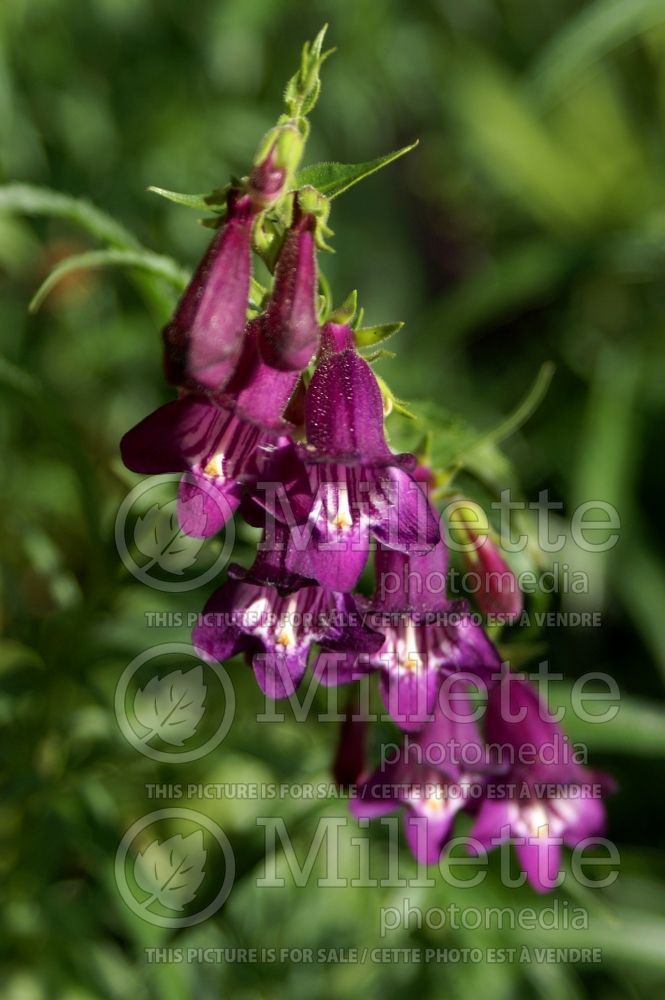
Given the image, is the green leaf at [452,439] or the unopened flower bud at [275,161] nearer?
the unopened flower bud at [275,161]

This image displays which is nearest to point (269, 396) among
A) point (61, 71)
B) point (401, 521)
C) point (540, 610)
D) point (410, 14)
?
point (401, 521)

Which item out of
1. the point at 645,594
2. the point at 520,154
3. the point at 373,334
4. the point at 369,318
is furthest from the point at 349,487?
the point at 520,154

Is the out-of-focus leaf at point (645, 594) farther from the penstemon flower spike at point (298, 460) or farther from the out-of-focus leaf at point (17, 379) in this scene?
the out-of-focus leaf at point (17, 379)

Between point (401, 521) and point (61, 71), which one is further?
point (61, 71)

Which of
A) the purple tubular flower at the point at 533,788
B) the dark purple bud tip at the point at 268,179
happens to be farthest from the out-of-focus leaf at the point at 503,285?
the dark purple bud tip at the point at 268,179

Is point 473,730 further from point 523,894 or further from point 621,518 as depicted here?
point 621,518

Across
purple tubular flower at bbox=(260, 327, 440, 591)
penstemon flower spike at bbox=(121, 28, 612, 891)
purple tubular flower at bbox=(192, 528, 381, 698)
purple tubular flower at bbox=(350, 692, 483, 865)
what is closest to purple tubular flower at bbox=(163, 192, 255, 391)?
penstemon flower spike at bbox=(121, 28, 612, 891)
